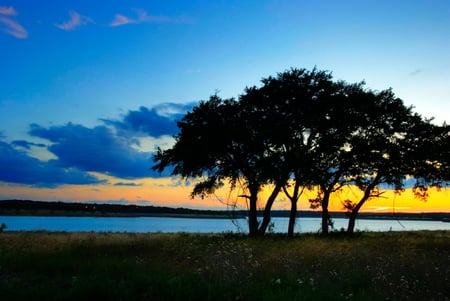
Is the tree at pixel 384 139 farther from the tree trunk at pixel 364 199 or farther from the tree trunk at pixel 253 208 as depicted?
the tree trunk at pixel 253 208

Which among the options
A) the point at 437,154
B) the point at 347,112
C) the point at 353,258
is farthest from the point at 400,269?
the point at 437,154

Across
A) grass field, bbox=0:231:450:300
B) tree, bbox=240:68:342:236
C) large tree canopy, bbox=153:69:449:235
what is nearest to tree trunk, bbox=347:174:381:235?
large tree canopy, bbox=153:69:449:235

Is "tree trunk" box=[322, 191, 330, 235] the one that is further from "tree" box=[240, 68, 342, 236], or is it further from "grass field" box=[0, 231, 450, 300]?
"grass field" box=[0, 231, 450, 300]

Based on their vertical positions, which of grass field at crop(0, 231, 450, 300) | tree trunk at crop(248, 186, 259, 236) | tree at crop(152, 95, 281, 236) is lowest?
grass field at crop(0, 231, 450, 300)

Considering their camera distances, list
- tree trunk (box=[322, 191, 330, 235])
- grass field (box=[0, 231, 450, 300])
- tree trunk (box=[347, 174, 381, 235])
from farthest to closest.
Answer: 1. tree trunk (box=[322, 191, 330, 235])
2. tree trunk (box=[347, 174, 381, 235])
3. grass field (box=[0, 231, 450, 300])

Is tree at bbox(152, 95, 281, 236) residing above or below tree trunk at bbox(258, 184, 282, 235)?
above

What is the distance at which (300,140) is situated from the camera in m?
32.8

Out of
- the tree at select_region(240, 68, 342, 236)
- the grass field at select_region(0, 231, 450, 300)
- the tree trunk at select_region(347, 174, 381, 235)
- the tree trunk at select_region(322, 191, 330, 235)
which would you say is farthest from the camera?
the tree trunk at select_region(322, 191, 330, 235)

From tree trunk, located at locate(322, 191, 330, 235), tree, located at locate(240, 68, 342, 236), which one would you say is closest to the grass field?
tree, located at locate(240, 68, 342, 236)

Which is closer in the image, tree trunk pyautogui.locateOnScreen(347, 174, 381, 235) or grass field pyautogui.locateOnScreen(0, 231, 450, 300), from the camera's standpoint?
grass field pyautogui.locateOnScreen(0, 231, 450, 300)

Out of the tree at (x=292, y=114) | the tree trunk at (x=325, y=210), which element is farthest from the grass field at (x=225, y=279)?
the tree trunk at (x=325, y=210)

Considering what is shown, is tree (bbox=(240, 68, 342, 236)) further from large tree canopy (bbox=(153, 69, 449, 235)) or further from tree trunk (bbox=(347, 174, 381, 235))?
tree trunk (bbox=(347, 174, 381, 235))

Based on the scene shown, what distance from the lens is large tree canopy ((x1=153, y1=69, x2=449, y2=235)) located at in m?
31.5

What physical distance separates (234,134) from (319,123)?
20.9 feet
